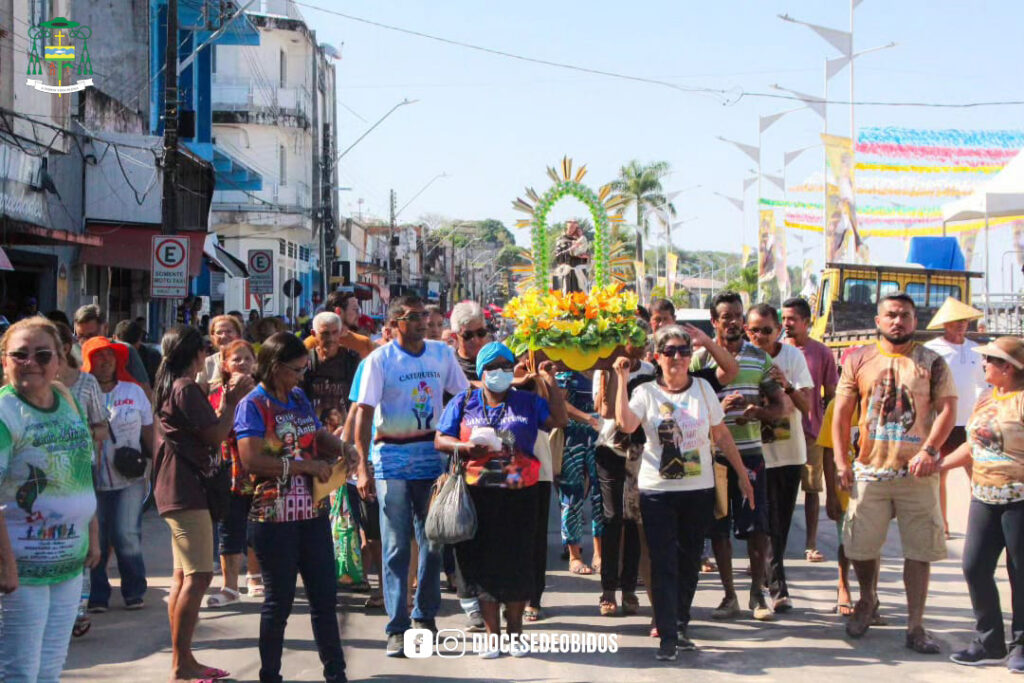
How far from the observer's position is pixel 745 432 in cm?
770

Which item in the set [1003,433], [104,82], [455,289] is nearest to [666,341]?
[1003,433]

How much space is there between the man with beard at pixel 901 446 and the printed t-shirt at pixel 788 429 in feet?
3.15

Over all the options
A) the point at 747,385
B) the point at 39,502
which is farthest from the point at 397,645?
the point at 747,385

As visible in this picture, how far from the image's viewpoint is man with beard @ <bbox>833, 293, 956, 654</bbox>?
6.79m

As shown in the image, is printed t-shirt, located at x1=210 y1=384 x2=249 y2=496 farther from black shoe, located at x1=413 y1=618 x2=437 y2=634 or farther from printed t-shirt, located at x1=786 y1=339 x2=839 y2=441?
printed t-shirt, located at x1=786 y1=339 x2=839 y2=441

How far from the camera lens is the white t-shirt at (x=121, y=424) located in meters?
7.69

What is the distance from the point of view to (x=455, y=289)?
97750 mm

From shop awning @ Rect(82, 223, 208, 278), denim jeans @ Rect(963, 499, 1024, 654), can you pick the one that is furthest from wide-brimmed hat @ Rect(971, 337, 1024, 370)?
shop awning @ Rect(82, 223, 208, 278)

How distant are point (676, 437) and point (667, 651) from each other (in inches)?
48.4

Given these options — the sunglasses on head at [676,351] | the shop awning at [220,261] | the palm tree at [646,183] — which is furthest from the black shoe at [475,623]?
the palm tree at [646,183]

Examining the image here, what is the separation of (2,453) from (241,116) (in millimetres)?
46708

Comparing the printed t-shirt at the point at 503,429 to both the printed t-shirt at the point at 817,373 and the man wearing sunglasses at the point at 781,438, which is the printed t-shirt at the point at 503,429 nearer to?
the man wearing sunglasses at the point at 781,438

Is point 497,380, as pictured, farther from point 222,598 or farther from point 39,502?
point 222,598

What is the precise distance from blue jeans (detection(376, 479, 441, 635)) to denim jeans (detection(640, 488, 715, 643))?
1283 mm
